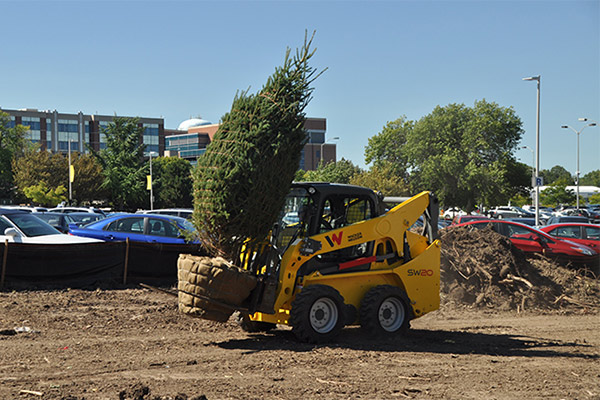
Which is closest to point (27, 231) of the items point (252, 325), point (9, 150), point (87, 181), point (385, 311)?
point (252, 325)

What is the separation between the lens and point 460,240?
15.2 meters

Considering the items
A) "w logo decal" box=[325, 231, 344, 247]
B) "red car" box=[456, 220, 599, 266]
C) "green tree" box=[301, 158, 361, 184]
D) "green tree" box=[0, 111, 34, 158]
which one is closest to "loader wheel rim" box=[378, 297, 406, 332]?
"w logo decal" box=[325, 231, 344, 247]

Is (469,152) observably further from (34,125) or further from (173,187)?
(34,125)

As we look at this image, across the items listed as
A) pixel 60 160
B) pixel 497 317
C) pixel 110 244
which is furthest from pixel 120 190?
pixel 497 317

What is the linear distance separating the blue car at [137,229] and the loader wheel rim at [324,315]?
895 centimetres

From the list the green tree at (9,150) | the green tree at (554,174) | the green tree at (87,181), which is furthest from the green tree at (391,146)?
the green tree at (554,174)

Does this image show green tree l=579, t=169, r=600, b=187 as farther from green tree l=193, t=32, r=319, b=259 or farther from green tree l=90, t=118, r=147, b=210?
green tree l=193, t=32, r=319, b=259

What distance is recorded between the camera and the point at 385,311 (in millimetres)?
9875

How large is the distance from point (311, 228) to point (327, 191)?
23.8 inches

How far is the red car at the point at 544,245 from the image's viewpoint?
667 inches

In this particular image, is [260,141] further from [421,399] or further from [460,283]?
[460,283]

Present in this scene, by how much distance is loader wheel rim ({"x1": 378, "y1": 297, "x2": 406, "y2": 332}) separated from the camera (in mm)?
9828

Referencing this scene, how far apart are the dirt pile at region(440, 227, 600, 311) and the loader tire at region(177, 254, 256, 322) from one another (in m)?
6.79

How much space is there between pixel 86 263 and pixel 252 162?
7.45 m
